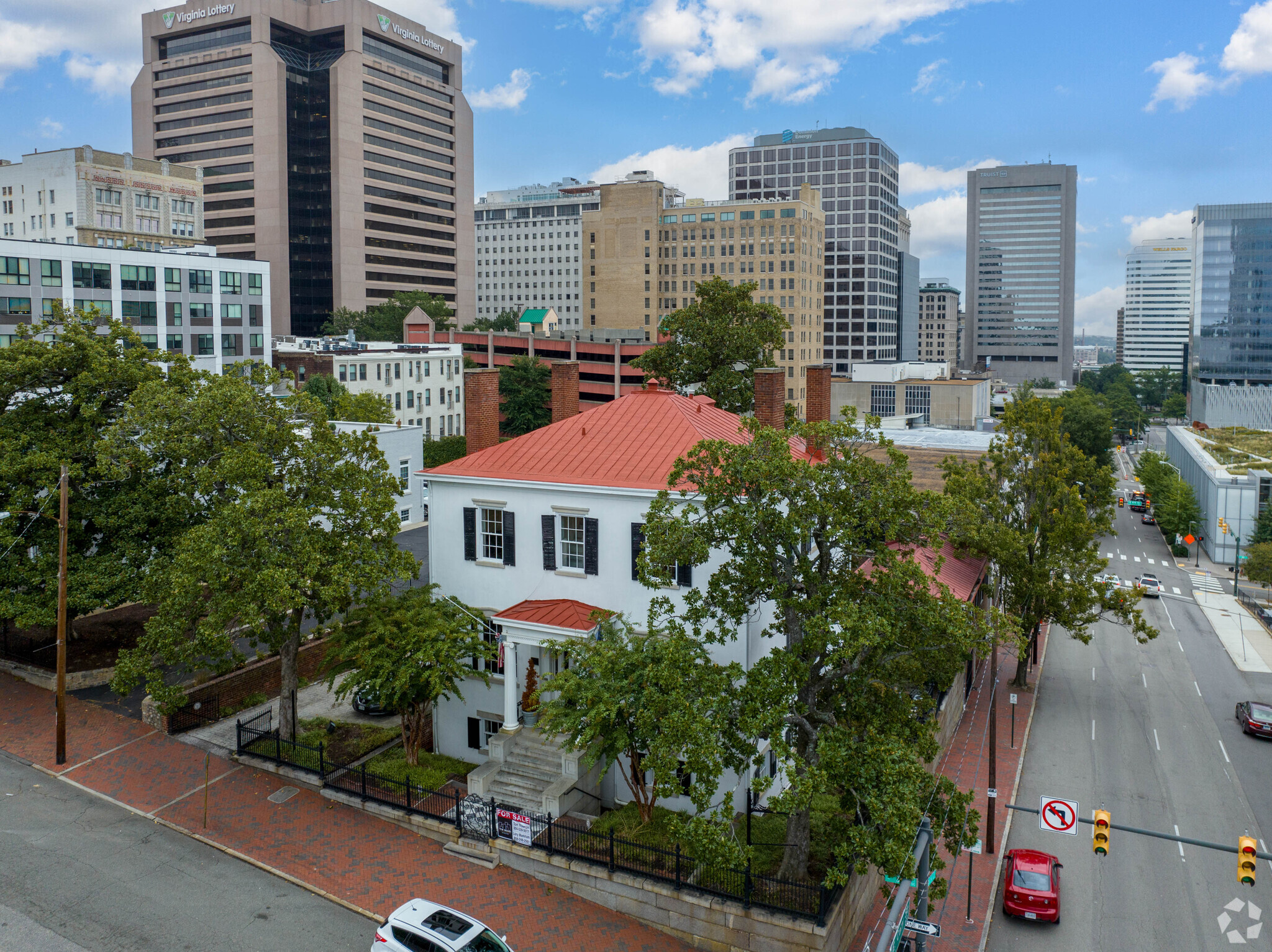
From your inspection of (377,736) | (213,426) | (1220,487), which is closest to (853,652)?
(377,736)

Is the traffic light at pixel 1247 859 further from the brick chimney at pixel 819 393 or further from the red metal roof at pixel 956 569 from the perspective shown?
the brick chimney at pixel 819 393

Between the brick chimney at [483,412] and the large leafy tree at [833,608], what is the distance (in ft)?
44.9

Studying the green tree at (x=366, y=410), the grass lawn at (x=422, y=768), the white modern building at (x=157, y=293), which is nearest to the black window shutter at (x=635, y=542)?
the grass lawn at (x=422, y=768)

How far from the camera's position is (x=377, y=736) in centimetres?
Answer: 3025

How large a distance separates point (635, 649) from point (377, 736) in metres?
11.5

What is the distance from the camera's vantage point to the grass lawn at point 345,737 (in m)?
28.7

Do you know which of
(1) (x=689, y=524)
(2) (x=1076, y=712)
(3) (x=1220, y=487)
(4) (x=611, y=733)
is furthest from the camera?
(3) (x=1220, y=487)

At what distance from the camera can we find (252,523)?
81.9ft

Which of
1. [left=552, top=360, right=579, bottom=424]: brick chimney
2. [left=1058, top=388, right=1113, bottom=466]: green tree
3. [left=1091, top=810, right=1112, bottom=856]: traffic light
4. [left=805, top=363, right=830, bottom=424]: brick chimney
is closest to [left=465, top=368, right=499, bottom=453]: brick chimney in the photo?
[left=552, top=360, right=579, bottom=424]: brick chimney

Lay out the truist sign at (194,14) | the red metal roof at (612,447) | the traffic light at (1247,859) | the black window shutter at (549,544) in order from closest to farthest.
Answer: the traffic light at (1247,859), the red metal roof at (612,447), the black window shutter at (549,544), the truist sign at (194,14)

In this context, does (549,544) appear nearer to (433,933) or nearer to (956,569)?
(433,933)

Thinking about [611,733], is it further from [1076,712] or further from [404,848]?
[1076,712]

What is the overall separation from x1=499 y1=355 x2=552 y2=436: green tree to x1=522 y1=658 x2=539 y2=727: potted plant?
73.0 metres

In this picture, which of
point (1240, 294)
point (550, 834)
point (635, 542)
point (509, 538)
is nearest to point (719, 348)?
point (509, 538)
